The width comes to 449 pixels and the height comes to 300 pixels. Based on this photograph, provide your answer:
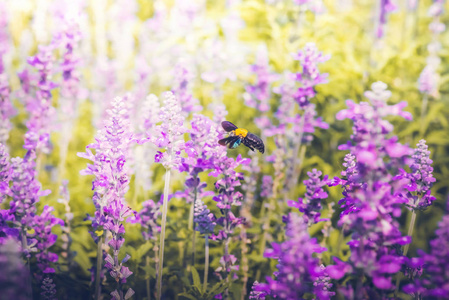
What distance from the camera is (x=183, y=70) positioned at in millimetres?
3814

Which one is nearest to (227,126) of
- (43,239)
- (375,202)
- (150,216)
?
(150,216)

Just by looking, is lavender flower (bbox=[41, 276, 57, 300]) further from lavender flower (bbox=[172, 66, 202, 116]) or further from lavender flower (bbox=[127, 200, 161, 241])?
lavender flower (bbox=[172, 66, 202, 116])

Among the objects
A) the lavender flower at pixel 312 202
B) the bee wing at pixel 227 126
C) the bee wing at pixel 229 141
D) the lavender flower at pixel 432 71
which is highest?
the lavender flower at pixel 432 71

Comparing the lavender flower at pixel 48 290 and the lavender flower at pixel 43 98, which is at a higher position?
the lavender flower at pixel 43 98

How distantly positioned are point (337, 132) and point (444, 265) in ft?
11.4

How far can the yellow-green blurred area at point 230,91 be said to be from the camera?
3.51 meters

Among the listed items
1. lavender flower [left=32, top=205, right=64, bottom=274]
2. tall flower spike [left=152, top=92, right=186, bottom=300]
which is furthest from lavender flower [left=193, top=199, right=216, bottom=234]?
lavender flower [left=32, top=205, right=64, bottom=274]

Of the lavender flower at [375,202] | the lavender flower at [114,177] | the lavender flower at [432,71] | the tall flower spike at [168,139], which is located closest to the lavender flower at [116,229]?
the lavender flower at [114,177]

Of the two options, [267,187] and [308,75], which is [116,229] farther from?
[308,75]

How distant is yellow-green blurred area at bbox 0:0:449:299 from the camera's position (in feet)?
11.5

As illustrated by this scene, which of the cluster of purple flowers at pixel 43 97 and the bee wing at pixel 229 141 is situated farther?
the cluster of purple flowers at pixel 43 97

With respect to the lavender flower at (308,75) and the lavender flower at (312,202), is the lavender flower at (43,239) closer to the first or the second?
the lavender flower at (312,202)

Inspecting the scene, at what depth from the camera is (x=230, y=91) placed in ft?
20.2

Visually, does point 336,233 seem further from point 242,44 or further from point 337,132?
point 242,44
